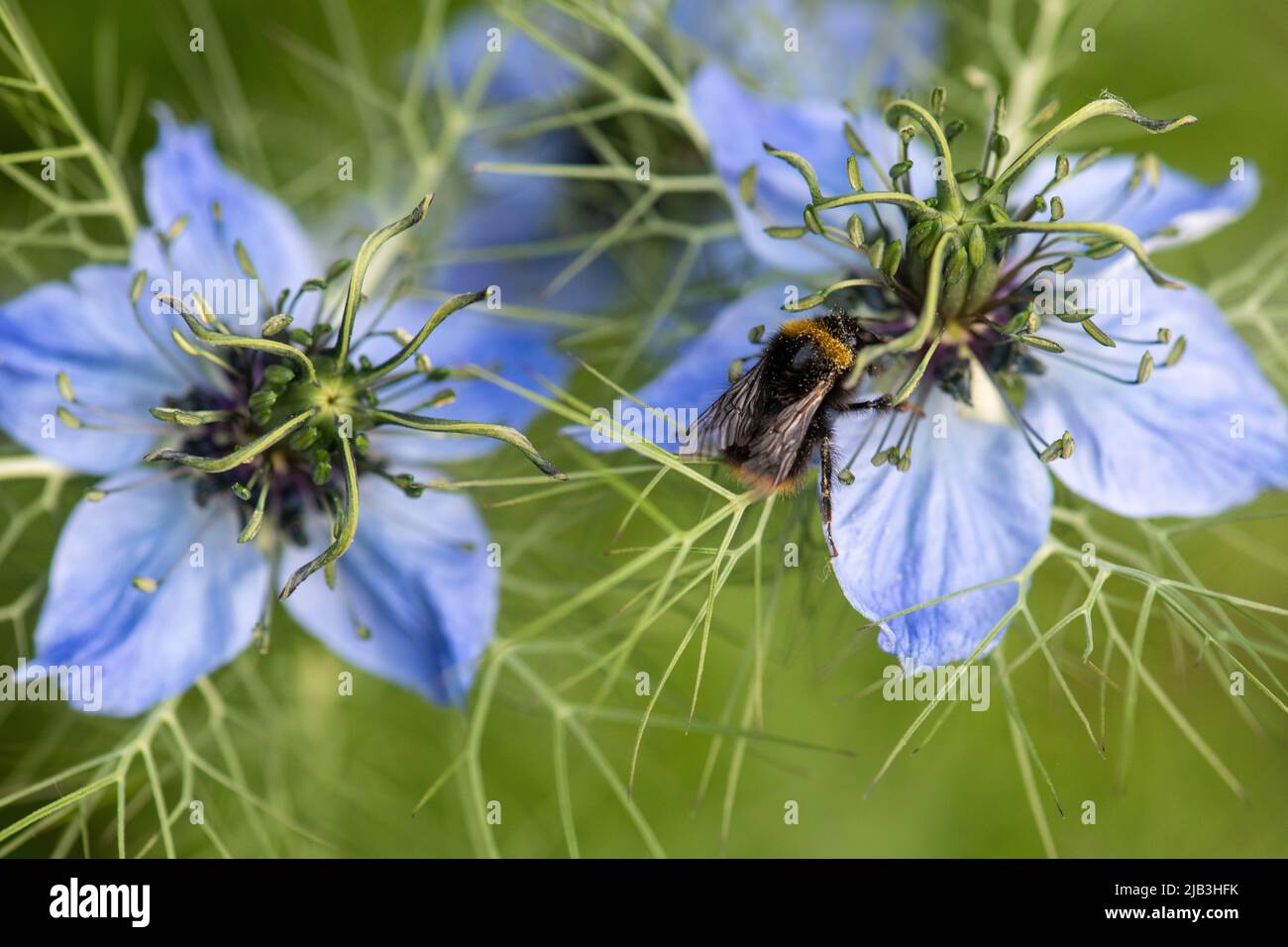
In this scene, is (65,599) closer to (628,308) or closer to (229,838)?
(229,838)

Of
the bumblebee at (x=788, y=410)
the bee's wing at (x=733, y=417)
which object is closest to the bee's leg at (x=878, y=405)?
the bumblebee at (x=788, y=410)

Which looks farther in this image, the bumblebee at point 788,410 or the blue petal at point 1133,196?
the blue petal at point 1133,196

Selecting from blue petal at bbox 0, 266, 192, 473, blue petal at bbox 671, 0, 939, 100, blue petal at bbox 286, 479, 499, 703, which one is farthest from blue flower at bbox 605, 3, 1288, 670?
blue petal at bbox 0, 266, 192, 473

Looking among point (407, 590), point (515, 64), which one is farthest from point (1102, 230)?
point (515, 64)

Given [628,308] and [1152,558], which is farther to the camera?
[628,308]

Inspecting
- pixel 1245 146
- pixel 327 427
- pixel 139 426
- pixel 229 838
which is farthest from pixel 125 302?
pixel 1245 146

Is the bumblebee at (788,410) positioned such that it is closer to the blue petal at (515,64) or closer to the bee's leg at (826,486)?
the bee's leg at (826,486)

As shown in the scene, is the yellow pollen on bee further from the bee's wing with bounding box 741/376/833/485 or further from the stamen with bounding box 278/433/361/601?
the stamen with bounding box 278/433/361/601
